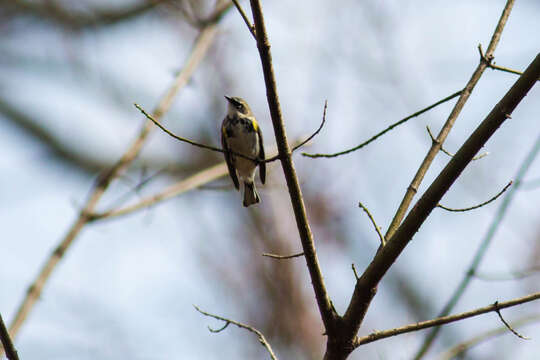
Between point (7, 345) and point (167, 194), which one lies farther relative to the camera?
point (167, 194)

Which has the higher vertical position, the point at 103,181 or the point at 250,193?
the point at 250,193

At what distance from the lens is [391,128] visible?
2.64 meters

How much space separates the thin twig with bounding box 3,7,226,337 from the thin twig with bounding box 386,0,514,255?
1.81 meters

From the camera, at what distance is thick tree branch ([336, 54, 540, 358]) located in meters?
2.21

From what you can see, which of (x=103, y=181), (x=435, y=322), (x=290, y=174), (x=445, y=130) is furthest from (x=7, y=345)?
(x=103, y=181)

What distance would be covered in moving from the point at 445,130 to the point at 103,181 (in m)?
2.21

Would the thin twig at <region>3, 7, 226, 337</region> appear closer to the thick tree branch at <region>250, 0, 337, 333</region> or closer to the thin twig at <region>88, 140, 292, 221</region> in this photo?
the thin twig at <region>88, 140, 292, 221</region>

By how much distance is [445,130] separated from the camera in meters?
2.74

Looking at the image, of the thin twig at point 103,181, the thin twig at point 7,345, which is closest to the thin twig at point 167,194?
the thin twig at point 103,181

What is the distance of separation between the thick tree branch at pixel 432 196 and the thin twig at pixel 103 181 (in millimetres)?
1602

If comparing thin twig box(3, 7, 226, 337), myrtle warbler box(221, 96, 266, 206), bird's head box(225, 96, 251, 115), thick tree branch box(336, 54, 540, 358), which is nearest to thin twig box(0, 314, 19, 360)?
thin twig box(3, 7, 226, 337)

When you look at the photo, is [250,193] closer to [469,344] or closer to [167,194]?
[167,194]

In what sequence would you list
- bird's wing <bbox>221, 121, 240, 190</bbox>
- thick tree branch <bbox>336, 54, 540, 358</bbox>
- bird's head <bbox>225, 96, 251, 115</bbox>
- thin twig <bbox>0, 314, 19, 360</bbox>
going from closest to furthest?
1. thin twig <bbox>0, 314, 19, 360</bbox>
2. thick tree branch <bbox>336, 54, 540, 358</bbox>
3. bird's wing <bbox>221, 121, 240, 190</bbox>
4. bird's head <bbox>225, 96, 251, 115</bbox>

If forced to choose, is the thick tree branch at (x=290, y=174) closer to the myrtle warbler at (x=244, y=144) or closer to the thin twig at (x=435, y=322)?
the thin twig at (x=435, y=322)
